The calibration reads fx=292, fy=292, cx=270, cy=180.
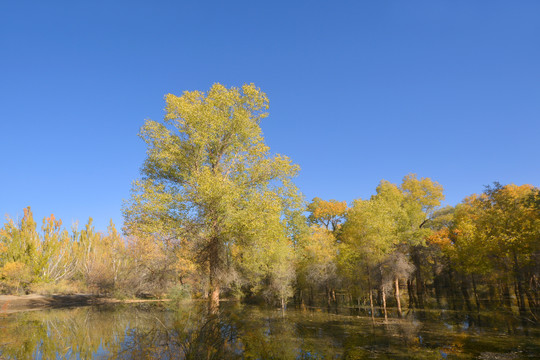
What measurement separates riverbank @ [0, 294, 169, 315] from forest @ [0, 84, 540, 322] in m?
2.59

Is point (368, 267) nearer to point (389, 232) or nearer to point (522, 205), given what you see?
point (389, 232)

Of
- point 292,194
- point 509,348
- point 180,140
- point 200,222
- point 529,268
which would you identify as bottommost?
point 509,348

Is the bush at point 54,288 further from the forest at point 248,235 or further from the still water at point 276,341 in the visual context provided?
the still water at point 276,341

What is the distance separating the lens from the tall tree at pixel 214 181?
1714 centimetres

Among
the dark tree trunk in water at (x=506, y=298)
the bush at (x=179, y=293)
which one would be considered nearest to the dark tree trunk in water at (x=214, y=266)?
the bush at (x=179, y=293)

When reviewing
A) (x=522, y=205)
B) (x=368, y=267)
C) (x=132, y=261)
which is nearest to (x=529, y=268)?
(x=522, y=205)

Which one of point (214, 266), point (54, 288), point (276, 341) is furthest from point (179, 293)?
point (276, 341)

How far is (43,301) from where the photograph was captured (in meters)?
40.8

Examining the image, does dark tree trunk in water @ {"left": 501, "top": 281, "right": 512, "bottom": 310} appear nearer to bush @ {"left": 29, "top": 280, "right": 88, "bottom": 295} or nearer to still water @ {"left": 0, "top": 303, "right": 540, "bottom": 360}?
still water @ {"left": 0, "top": 303, "right": 540, "bottom": 360}

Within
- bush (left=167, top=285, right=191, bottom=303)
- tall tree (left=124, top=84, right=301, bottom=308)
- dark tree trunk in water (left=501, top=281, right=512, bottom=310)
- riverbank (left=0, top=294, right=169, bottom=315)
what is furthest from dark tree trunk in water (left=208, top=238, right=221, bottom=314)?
dark tree trunk in water (left=501, top=281, right=512, bottom=310)

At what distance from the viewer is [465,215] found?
42.9 meters

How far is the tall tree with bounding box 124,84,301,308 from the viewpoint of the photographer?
1714 centimetres

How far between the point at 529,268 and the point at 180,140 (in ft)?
116

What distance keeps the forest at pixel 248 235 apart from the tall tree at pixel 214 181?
74mm
